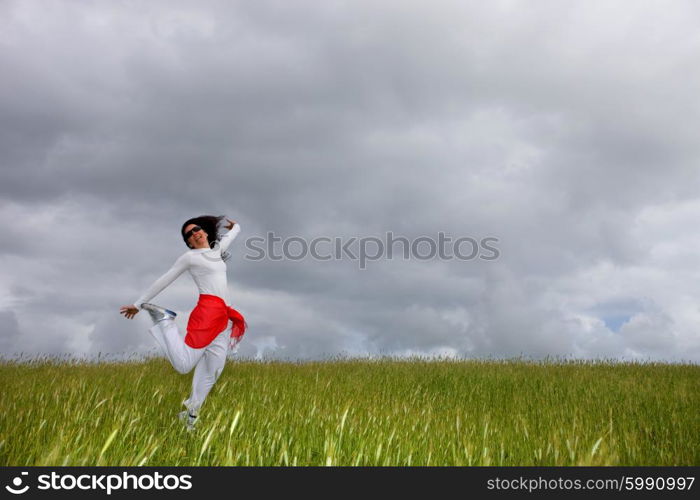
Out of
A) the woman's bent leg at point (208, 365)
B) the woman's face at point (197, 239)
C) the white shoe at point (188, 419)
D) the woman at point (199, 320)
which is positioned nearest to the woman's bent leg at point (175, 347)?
the woman at point (199, 320)

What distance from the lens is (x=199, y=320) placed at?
255 inches

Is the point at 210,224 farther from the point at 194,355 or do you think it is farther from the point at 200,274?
the point at 194,355

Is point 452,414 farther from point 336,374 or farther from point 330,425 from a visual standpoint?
point 336,374

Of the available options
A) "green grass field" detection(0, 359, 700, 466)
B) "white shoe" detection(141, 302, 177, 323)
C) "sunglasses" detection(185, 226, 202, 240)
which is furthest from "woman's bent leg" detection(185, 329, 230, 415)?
"sunglasses" detection(185, 226, 202, 240)

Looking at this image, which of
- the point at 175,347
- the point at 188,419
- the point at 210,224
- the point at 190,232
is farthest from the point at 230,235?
the point at 188,419

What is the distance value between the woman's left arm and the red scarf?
77 centimetres

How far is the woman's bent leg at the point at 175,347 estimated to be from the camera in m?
6.36

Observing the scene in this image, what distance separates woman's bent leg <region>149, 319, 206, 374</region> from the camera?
6.36m

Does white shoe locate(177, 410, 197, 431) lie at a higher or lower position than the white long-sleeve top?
lower

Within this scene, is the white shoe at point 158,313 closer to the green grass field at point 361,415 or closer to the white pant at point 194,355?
the white pant at point 194,355

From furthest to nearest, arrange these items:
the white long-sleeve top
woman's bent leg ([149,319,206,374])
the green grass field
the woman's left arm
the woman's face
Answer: the woman's left arm → the woman's face → the white long-sleeve top → woman's bent leg ([149,319,206,374]) → the green grass field

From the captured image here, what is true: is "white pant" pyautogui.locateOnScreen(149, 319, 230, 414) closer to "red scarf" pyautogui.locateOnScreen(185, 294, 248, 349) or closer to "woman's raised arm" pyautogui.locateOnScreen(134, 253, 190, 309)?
"red scarf" pyautogui.locateOnScreen(185, 294, 248, 349)
